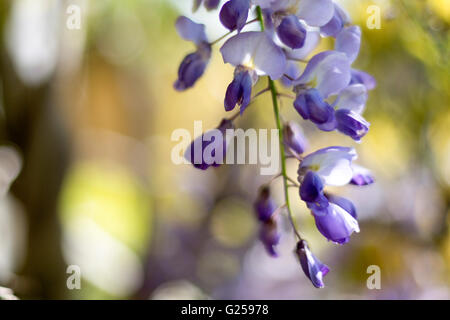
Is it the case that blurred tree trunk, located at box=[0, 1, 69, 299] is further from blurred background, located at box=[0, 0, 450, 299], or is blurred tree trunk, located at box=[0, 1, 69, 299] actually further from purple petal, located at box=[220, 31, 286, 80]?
purple petal, located at box=[220, 31, 286, 80]

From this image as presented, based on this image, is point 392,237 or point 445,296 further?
point 392,237

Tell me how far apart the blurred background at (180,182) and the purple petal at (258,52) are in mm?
145

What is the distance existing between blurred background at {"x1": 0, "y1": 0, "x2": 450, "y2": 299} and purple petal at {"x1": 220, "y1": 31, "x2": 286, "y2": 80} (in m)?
0.15

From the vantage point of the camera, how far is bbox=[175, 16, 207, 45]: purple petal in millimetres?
488

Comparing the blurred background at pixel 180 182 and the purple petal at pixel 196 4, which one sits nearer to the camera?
the purple petal at pixel 196 4

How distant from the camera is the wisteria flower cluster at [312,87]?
0.39 m

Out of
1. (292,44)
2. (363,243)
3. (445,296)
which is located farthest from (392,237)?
(292,44)

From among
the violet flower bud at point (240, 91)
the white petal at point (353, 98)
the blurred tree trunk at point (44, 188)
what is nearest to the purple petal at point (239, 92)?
the violet flower bud at point (240, 91)

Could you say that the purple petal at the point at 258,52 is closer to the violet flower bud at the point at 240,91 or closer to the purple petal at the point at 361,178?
the violet flower bud at the point at 240,91

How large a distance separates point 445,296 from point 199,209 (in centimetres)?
102

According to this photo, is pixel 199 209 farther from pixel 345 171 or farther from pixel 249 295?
pixel 345 171

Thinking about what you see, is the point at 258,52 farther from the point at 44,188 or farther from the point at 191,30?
the point at 44,188

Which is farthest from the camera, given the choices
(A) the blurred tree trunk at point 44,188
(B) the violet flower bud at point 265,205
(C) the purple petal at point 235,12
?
(A) the blurred tree trunk at point 44,188

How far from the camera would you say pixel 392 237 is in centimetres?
157
